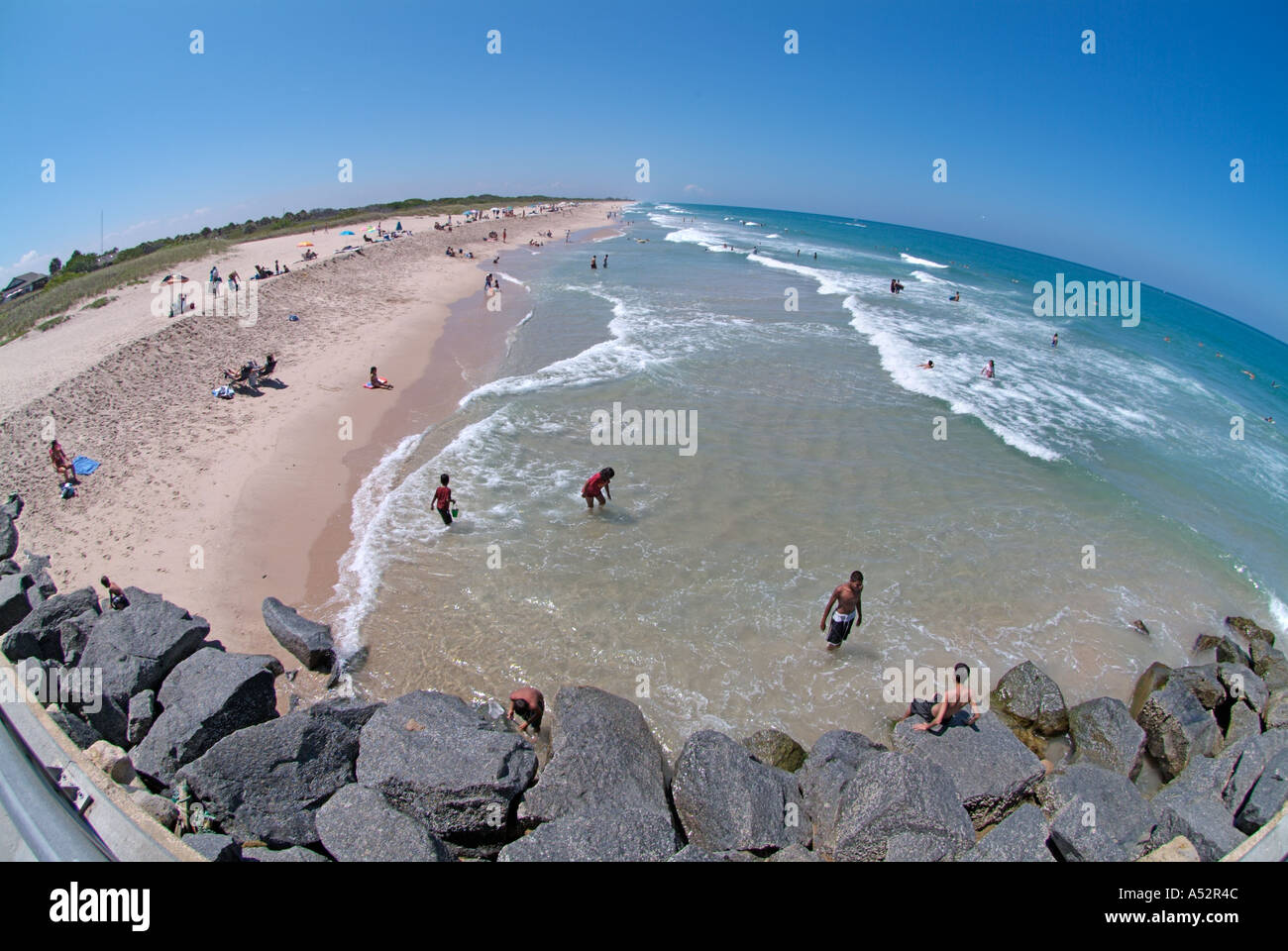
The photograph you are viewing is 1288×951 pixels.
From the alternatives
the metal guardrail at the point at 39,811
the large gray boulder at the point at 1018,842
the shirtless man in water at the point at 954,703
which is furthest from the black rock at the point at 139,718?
the shirtless man in water at the point at 954,703

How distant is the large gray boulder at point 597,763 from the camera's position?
580 centimetres

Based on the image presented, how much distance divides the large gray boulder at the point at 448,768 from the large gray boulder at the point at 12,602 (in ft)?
17.5

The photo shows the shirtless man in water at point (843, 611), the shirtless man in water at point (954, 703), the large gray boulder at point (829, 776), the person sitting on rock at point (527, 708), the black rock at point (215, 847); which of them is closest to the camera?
the black rock at point (215, 847)

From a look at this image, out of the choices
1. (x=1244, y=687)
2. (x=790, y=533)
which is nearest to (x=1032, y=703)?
(x=1244, y=687)

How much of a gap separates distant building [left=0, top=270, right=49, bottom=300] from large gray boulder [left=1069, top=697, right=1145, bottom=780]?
61.8 meters

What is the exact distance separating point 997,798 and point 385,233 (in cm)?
5799

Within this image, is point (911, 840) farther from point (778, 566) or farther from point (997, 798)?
point (778, 566)

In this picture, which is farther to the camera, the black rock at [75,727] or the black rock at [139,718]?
the black rock at [139,718]

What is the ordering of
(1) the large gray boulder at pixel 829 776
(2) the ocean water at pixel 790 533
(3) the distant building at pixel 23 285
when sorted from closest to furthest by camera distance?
(1) the large gray boulder at pixel 829 776 < (2) the ocean water at pixel 790 533 < (3) the distant building at pixel 23 285

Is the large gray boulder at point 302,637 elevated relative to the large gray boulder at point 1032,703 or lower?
elevated

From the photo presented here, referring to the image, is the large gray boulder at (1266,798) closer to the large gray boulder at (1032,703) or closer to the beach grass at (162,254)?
the large gray boulder at (1032,703)

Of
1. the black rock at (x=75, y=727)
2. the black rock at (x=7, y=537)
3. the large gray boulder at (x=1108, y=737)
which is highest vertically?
the black rock at (x=7, y=537)

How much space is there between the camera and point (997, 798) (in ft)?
20.8

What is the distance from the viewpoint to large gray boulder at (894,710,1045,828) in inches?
251
